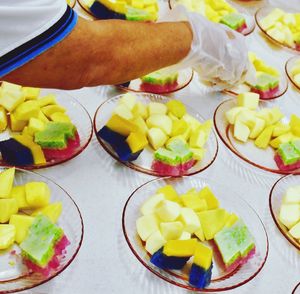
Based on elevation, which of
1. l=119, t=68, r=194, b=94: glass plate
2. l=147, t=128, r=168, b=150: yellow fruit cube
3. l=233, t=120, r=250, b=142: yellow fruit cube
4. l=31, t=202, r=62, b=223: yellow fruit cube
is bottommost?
l=233, t=120, r=250, b=142: yellow fruit cube

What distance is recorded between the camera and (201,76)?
165 centimetres

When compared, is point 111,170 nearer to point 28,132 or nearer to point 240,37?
point 28,132

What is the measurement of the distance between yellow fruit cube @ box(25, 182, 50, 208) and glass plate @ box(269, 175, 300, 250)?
1.78 feet

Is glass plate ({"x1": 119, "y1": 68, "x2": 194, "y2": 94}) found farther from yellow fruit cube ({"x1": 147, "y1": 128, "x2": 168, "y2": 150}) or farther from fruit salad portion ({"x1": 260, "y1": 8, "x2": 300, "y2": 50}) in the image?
fruit salad portion ({"x1": 260, "y1": 8, "x2": 300, "y2": 50})

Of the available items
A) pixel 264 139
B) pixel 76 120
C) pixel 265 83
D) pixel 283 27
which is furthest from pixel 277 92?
pixel 76 120

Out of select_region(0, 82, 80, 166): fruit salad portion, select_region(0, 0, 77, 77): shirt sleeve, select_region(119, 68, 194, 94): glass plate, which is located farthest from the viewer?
select_region(119, 68, 194, 94): glass plate

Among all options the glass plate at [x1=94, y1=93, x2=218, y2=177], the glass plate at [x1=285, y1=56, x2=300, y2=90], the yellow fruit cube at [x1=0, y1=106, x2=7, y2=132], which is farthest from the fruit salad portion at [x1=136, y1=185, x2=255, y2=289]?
the glass plate at [x1=285, y1=56, x2=300, y2=90]

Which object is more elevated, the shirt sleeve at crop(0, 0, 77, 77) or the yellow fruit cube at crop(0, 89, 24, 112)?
the shirt sleeve at crop(0, 0, 77, 77)

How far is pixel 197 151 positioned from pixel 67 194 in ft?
1.23

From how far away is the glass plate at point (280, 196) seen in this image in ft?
4.23

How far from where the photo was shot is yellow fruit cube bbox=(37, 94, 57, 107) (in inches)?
55.7

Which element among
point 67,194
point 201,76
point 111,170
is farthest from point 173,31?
point 67,194

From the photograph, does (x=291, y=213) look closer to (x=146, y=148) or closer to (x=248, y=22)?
(x=146, y=148)

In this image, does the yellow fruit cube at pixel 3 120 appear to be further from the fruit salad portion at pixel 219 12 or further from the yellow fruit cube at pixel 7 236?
the fruit salad portion at pixel 219 12
